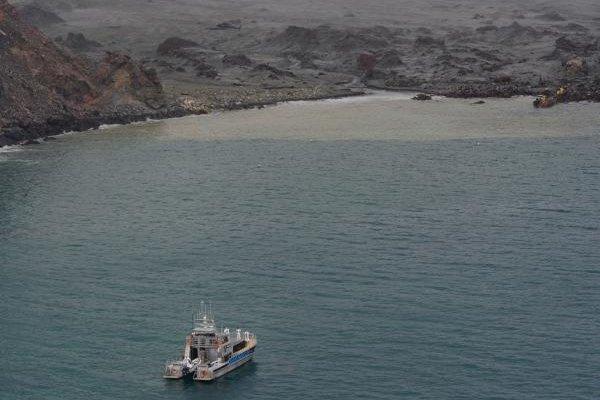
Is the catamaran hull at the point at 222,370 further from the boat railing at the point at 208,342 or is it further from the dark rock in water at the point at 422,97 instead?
the dark rock in water at the point at 422,97

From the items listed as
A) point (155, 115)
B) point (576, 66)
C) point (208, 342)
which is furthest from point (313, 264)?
point (576, 66)

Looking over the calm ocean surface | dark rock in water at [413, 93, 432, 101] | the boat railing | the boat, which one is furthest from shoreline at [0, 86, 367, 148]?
the boat railing

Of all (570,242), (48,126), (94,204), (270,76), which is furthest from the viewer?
(270,76)

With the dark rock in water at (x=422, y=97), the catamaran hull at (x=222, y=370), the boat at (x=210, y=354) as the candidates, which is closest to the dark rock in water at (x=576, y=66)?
the dark rock in water at (x=422, y=97)

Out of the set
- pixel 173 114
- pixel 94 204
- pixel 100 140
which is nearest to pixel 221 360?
pixel 94 204

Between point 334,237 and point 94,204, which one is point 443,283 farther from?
point 94,204

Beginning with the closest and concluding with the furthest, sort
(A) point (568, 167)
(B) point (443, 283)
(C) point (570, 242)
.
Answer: (B) point (443, 283) → (C) point (570, 242) → (A) point (568, 167)
